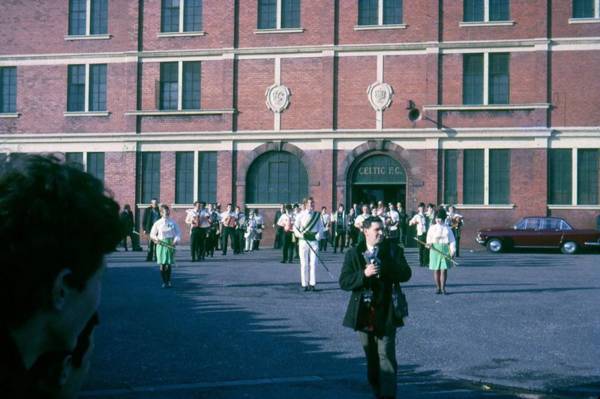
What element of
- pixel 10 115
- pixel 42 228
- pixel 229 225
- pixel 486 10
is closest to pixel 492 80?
pixel 486 10

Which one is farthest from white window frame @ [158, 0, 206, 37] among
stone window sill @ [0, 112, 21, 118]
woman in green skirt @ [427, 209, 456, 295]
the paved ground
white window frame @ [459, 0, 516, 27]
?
woman in green skirt @ [427, 209, 456, 295]

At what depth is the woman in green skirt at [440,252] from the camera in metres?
15.0

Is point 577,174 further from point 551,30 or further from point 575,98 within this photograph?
point 551,30

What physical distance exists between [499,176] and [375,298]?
A: 2627 centimetres

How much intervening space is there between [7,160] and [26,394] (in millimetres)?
532

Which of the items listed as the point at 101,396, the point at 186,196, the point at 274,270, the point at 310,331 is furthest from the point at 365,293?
the point at 186,196

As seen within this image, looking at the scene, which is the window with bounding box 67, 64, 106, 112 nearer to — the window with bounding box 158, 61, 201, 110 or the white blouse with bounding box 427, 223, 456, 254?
the window with bounding box 158, 61, 201, 110

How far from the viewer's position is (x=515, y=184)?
1240 inches

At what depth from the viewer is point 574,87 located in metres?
31.3

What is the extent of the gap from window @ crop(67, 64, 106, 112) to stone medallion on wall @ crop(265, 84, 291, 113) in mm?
8002

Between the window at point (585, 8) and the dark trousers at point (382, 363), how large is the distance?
2867 centimetres

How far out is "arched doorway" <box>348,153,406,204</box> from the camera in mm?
32469

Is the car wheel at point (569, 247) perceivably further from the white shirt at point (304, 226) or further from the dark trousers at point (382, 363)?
the dark trousers at point (382, 363)

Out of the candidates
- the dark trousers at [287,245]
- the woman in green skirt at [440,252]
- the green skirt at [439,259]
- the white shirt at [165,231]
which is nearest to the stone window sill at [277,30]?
the dark trousers at [287,245]
